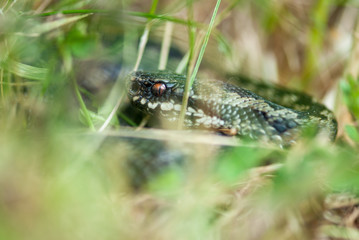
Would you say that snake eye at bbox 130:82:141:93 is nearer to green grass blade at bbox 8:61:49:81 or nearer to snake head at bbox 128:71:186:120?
snake head at bbox 128:71:186:120

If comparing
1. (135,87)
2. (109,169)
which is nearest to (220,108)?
(135,87)

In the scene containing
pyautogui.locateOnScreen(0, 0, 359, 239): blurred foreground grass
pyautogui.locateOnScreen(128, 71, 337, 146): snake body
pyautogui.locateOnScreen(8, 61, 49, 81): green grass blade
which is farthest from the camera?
pyautogui.locateOnScreen(128, 71, 337, 146): snake body

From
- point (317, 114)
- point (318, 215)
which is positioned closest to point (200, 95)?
point (317, 114)

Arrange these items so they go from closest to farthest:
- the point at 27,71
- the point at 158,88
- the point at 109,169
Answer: the point at 109,169 < the point at 27,71 < the point at 158,88

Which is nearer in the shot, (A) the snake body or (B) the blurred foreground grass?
(B) the blurred foreground grass

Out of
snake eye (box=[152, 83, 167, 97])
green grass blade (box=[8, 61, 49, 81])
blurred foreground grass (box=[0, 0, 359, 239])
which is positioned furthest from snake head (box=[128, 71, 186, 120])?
green grass blade (box=[8, 61, 49, 81])

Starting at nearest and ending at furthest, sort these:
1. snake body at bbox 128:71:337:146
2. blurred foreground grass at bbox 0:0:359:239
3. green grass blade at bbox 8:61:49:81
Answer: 1. blurred foreground grass at bbox 0:0:359:239
2. green grass blade at bbox 8:61:49:81
3. snake body at bbox 128:71:337:146

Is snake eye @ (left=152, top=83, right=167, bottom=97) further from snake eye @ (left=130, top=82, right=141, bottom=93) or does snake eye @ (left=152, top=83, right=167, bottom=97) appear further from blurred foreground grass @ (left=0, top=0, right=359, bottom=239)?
blurred foreground grass @ (left=0, top=0, right=359, bottom=239)

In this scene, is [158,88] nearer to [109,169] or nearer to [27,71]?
[109,169]
